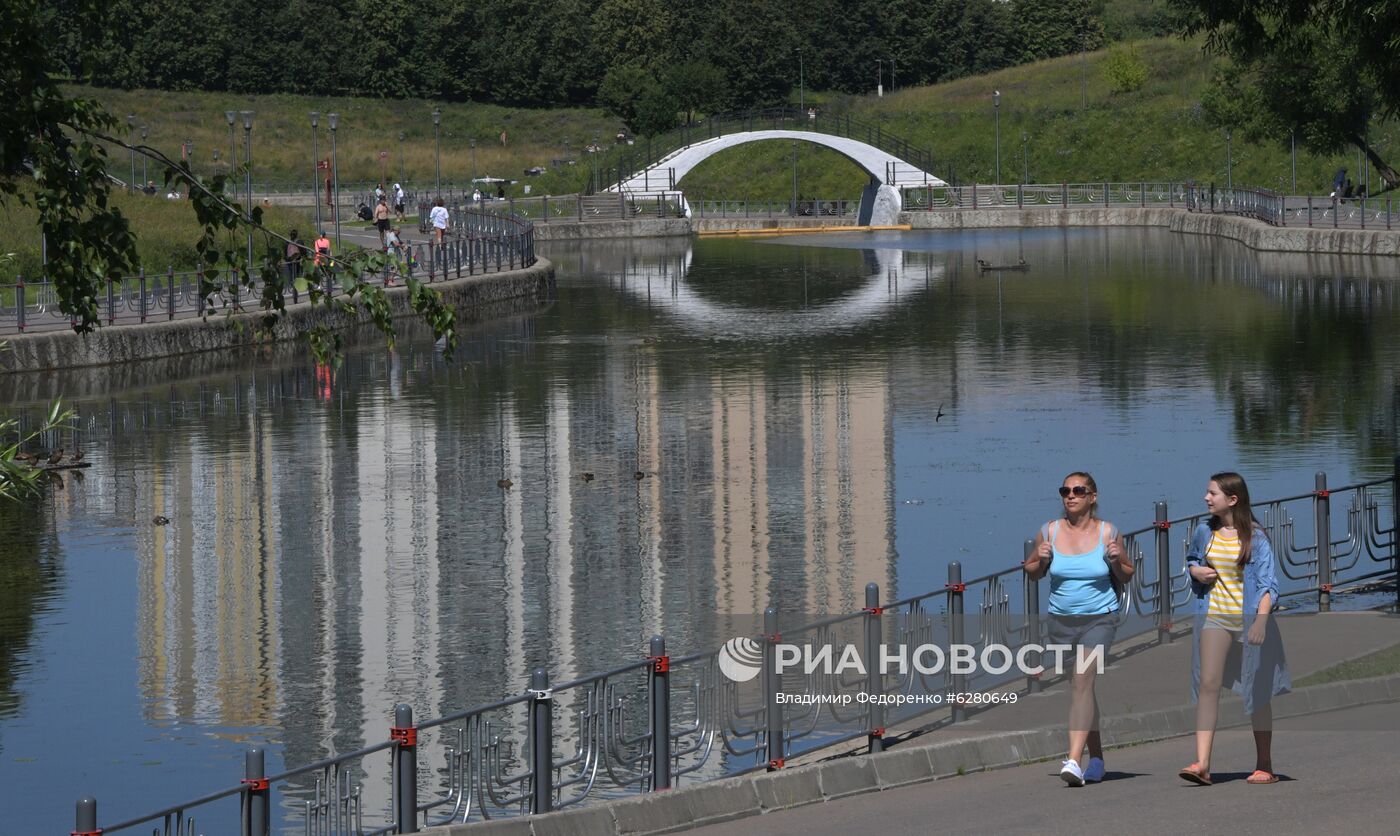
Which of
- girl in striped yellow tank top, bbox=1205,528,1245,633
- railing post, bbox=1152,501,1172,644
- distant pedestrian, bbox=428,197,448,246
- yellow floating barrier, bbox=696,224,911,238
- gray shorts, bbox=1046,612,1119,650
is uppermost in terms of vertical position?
yellow floating barrier, bbox=696,224,911,238

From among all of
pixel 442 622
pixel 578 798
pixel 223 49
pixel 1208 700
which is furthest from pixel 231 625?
pixel 223 49

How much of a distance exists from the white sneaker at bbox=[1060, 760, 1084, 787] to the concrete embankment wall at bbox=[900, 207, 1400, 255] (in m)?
46.3

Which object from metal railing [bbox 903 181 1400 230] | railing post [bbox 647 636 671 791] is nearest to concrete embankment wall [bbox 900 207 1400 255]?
metal railing [bbox 903 181 1400 230]

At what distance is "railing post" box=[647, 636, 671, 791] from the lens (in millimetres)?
9828

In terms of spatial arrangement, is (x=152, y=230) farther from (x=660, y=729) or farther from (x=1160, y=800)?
(x=1160, y=800)

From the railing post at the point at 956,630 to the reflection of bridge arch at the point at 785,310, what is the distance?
89.0 ft

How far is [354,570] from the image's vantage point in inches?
711

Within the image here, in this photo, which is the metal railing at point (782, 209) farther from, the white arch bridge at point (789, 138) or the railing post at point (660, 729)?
the railing post at point (660, 729)

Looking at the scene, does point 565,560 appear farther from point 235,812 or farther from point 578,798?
point 578,798

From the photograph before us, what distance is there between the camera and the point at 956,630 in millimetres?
11484

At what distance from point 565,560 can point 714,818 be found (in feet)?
28.7

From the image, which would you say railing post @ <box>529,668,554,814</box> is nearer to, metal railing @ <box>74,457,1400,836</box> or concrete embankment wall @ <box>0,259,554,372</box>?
metal railing @ <box>74,457,1400,836</box>

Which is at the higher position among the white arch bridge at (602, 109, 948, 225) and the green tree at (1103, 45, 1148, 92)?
the green tree at (1103, 45, 1148, 92)

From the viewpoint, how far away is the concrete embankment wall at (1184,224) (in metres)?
54.3
